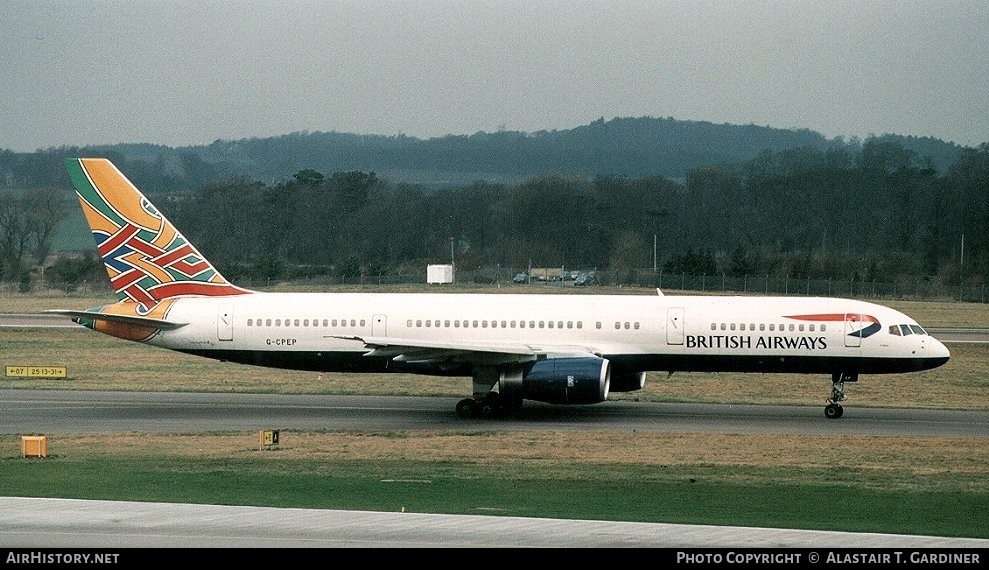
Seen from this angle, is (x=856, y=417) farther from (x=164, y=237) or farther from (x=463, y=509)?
(x=164, y=237)

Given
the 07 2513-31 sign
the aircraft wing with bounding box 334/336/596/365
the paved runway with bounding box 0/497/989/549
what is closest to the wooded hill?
the 07 2513-31 sign

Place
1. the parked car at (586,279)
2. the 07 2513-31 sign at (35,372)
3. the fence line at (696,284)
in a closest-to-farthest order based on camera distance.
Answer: the 07 2513-31 sign at (35,372)
the fence line at (696,284)
the parked car at (586,279)

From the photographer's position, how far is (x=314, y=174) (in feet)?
443

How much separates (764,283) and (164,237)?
2306 inches

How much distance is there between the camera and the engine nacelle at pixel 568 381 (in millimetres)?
34250

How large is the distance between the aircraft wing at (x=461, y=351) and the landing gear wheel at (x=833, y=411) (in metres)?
6.97

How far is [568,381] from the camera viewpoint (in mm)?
34250

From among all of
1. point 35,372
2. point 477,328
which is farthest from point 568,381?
point 35,372

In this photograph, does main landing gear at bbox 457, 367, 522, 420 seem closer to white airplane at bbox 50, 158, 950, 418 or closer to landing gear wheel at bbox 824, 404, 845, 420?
white airplane at bbox 50, 158, 950, 418

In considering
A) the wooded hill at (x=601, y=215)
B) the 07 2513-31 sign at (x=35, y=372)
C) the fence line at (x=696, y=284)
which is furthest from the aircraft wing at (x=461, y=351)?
the wooded hill at (x=601, y=215)

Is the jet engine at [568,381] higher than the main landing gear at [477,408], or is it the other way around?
the jet engine at [568,381]

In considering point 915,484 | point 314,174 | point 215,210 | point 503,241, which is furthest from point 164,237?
point 314,174

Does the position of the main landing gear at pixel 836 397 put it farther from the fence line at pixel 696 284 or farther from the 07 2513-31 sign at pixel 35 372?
the fence line at pixel 696 284

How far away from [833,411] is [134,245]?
2173cm
